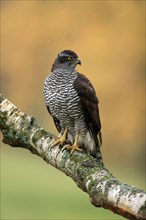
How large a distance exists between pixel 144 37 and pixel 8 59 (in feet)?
14.8

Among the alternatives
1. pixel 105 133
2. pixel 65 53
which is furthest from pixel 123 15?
pixel 65 53

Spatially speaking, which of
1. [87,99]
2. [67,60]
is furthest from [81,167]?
[67,60]

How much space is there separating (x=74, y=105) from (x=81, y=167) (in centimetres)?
132

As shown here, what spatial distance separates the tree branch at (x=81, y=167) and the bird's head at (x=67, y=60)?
1.06 meters

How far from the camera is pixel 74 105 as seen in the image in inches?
235

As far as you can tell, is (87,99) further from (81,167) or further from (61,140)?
(81,167)

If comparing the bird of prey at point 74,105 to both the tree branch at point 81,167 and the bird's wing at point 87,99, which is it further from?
the tree branch at point 81,167

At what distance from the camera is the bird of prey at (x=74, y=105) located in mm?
5938

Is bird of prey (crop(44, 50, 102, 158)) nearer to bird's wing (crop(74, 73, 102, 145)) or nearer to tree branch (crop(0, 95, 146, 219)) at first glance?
bird's wing (crop(74, 73, 102, 145))

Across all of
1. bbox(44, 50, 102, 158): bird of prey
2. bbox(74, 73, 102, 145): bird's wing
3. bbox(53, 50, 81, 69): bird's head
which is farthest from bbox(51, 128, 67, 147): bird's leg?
bbox(53, 50, 81, 69): bird's head

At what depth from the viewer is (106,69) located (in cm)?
2303

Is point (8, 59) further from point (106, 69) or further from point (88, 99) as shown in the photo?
point (88, 99)

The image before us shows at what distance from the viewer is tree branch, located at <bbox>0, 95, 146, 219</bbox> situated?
4.04 meters

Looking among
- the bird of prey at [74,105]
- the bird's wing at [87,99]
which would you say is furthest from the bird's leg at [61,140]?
the bird's wing at [87,99]
